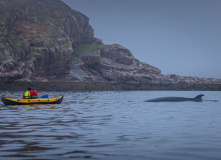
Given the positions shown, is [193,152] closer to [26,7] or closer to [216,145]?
[216,145]

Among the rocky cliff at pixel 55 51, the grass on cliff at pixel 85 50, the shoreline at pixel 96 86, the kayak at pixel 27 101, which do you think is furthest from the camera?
the grass on cliff at pixel 85 50

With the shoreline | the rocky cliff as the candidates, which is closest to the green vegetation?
the rocky cliff

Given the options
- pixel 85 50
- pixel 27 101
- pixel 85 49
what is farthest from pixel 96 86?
pixel 27 101

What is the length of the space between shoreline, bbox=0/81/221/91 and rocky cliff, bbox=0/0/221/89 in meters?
2.90

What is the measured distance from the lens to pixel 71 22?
369 feet

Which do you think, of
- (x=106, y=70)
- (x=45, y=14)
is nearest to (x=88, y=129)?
(x=106, y=70)

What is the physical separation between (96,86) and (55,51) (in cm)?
1759

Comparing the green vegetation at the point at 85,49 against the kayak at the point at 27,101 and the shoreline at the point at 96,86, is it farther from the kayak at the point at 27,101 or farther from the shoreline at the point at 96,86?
the kayak at the point at 27,101

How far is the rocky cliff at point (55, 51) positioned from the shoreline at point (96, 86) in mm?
2897

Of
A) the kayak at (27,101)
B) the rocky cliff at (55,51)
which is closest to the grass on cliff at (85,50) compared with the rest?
the rocky cliff at (55,51)

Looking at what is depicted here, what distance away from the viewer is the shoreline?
6219 cm

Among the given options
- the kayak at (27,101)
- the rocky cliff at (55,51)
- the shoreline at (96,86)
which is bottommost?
the kayak at (27,101)

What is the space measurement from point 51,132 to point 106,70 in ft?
299

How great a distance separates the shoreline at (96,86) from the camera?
6219 centimetres
